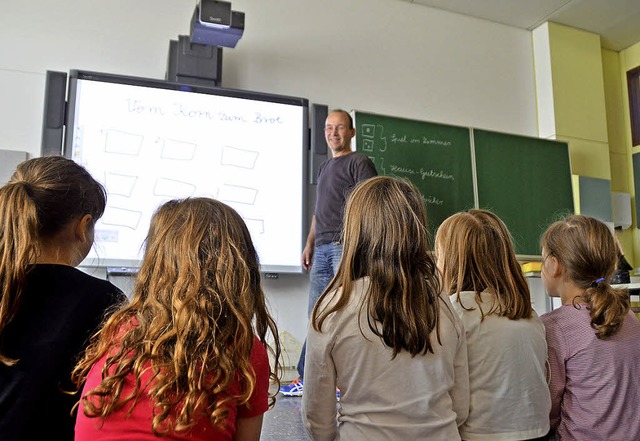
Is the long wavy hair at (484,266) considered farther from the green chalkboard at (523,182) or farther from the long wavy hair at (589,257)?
the green chalkboard at (523,182)

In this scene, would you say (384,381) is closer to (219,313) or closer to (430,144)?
(219,313)

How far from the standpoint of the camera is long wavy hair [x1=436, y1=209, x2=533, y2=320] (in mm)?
1447

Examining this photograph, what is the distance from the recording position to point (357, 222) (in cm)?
129

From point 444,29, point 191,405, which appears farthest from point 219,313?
point 444,29

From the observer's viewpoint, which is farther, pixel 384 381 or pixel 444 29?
pixel 444 29

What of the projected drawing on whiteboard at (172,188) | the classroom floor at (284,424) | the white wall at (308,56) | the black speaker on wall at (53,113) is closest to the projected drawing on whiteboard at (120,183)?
the projected drawing on whiteboard at (172,188)

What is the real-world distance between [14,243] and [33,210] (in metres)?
0.08

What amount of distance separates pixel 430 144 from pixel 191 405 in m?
3.25

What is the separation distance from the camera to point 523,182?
163 inches

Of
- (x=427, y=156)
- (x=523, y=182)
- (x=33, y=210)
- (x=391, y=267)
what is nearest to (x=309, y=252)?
(x=427, y=156)

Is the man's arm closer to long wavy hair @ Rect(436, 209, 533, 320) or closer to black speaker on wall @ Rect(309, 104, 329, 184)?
black speaker on wall @ Rect(309, 104, 329, 184)

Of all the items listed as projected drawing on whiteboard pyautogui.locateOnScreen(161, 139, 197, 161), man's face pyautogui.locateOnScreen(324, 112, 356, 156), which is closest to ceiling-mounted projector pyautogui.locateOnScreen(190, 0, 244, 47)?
projected drawing on whiteboard pyautogui.locateOnScreen(161, 139, 197, 161)

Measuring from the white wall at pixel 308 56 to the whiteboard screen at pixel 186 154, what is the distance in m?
0.25

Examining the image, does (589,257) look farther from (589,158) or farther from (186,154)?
(589,158)
